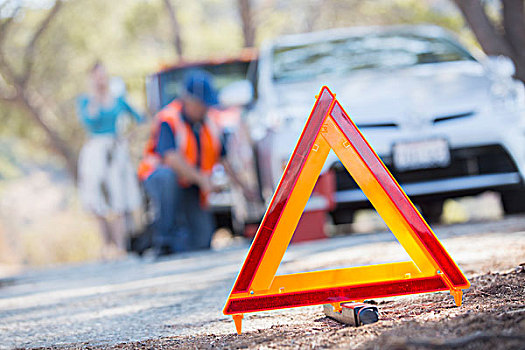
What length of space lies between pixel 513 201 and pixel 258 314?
14.1 feet

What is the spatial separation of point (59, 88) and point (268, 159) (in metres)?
12.6

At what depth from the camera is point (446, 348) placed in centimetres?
216

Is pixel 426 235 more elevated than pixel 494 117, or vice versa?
pixel 494 117

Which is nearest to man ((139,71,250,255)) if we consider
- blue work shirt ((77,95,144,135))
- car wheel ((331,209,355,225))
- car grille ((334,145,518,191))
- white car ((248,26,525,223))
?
white car ((248,26,525,223))

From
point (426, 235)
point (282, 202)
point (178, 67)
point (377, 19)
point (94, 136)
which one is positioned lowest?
point (426, 235)

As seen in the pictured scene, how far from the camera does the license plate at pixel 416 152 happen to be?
6.22m

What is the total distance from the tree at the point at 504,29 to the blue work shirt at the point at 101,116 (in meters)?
4.74

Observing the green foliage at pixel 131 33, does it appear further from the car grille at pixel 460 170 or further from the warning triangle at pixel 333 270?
the warning triangle at pixel 333 270

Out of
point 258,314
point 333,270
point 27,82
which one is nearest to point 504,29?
point 258,314

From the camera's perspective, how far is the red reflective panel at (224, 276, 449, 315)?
2.71m

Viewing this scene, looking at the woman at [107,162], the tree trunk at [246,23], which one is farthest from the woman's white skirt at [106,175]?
the tree trunk at [246,23]

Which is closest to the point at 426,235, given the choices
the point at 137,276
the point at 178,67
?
the point at 137,276

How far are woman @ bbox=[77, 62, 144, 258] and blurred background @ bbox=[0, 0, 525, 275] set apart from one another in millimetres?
6443

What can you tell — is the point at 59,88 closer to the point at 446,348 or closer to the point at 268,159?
the point at 268,159
